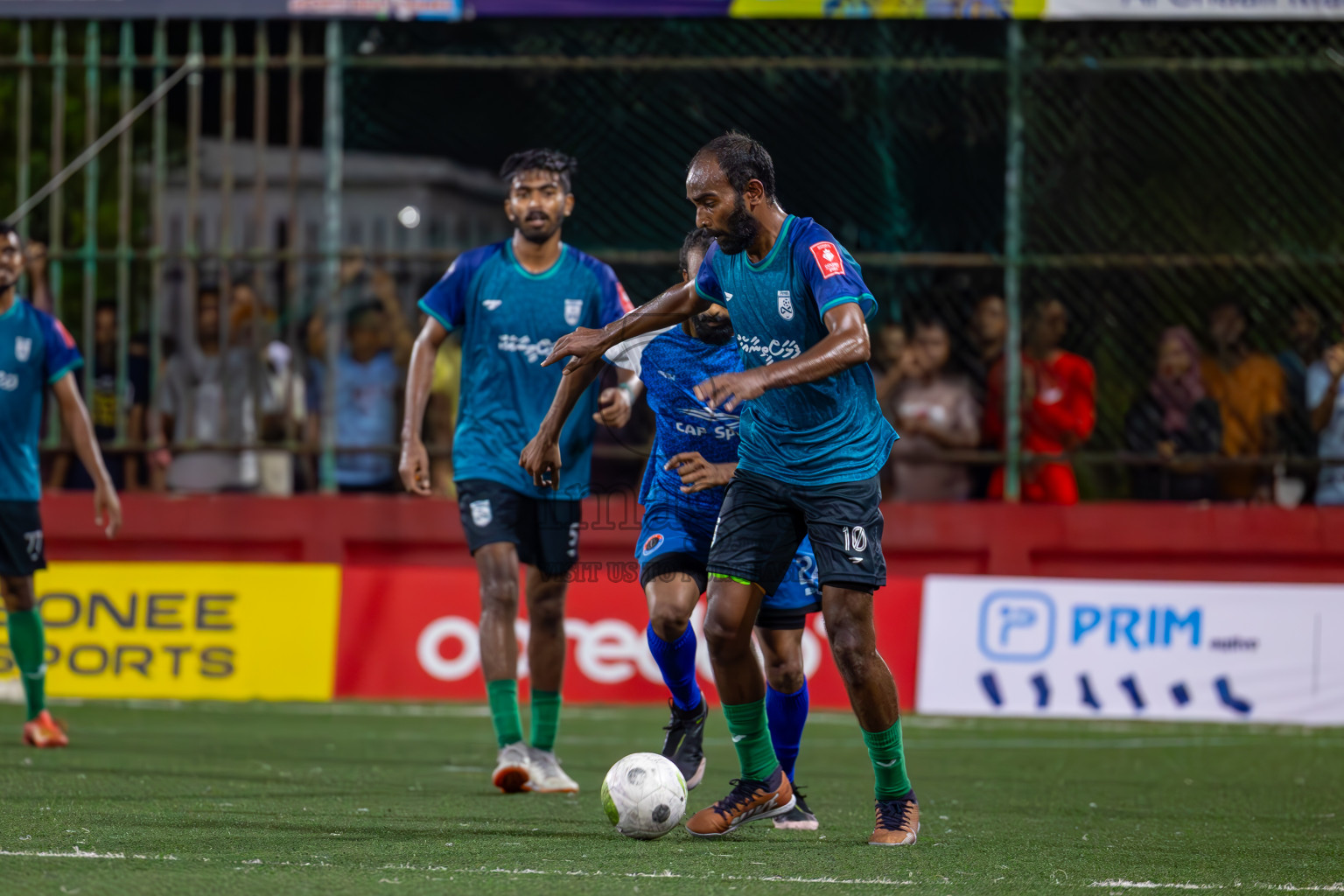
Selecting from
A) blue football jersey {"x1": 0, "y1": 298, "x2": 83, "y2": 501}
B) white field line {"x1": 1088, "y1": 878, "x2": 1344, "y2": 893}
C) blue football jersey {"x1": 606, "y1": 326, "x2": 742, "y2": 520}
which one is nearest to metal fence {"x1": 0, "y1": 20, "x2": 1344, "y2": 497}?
blue football jersey {"x1": 0, "y1": 298, "x2": 83, "y2": 501}

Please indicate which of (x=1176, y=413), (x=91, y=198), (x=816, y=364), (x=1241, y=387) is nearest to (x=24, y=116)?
(x=91, y=198)

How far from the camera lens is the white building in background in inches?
542

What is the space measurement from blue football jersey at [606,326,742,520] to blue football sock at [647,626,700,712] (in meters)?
0.47

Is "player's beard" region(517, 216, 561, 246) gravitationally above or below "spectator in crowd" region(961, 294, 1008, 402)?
above

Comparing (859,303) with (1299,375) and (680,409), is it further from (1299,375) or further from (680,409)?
(1299,375)

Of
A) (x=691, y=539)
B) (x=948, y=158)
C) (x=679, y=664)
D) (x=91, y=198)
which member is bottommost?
(x=679, y=664)

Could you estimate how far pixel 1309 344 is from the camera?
11773 millimetres

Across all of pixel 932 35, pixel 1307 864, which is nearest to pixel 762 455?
pixel 1307 864

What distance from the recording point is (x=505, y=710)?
6.89m

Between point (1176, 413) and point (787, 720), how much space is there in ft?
21.8

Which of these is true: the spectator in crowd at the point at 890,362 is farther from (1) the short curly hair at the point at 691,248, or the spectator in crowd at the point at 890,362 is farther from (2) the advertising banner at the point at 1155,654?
(1) the short curly hair at the point at 691,248

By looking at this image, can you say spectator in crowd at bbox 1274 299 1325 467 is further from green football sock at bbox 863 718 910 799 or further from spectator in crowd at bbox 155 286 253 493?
green football sock at bbox 863 718 910 799

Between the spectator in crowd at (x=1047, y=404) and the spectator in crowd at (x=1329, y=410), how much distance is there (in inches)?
58.0

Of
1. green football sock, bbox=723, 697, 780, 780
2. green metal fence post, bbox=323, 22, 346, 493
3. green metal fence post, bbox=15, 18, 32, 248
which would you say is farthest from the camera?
green metal fence post, bbox=323, 22, 346, 493
